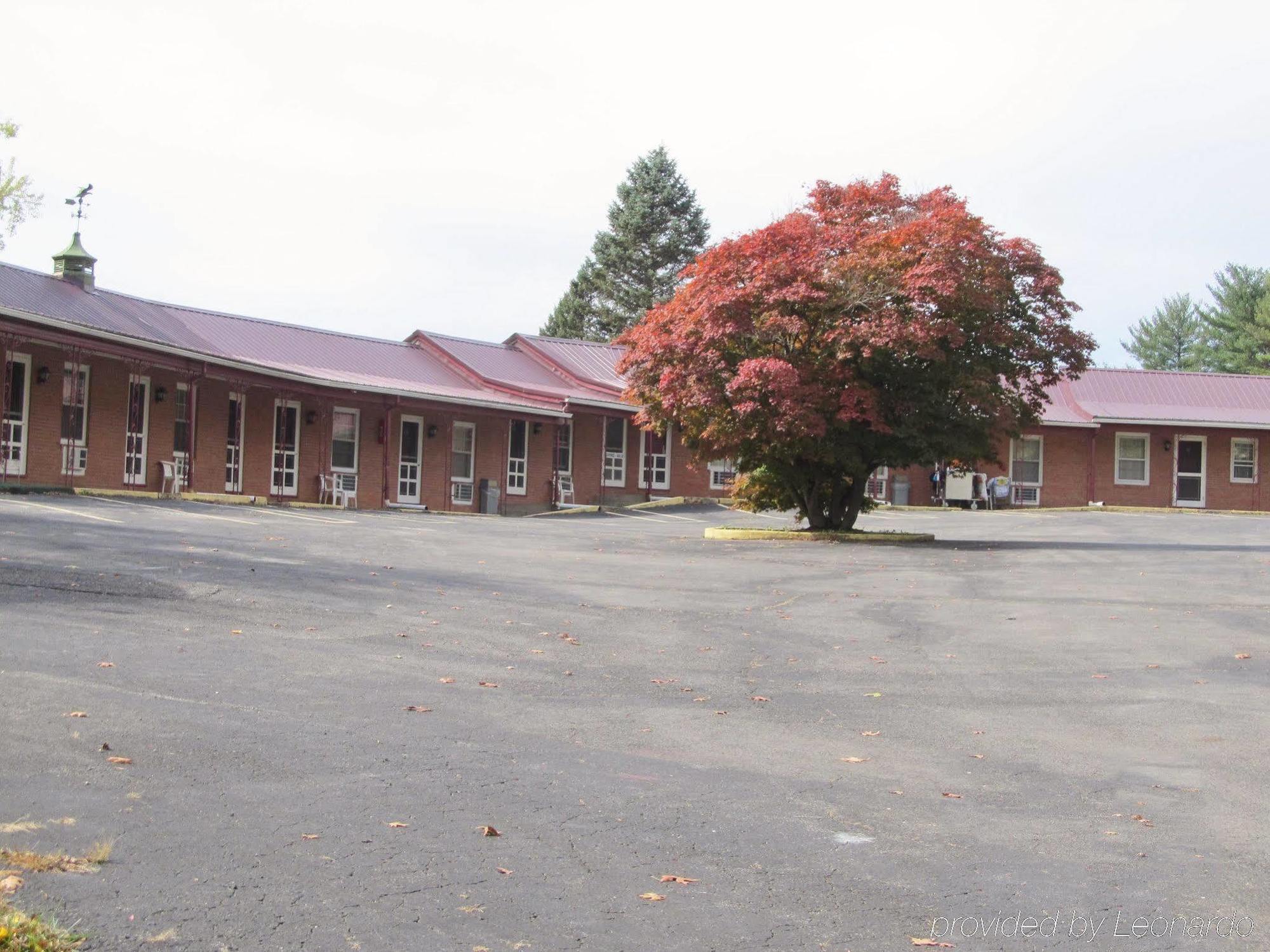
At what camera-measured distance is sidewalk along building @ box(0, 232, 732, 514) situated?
25031 millimetres

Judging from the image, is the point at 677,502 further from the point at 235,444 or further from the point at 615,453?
the point at 235,444

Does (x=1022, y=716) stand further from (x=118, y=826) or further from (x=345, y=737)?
(x=118, y=826)

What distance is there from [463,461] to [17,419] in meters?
13.1

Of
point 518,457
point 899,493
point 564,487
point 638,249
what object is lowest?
point 564,487

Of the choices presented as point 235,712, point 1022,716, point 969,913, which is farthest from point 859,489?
point 969,913

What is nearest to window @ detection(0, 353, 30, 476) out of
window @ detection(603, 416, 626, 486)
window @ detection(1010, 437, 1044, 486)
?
window @ detection(603, 416, 626, 486)

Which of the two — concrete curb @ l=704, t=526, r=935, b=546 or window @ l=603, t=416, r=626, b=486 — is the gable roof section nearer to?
window @ l=603, t=416, r=626, b=486

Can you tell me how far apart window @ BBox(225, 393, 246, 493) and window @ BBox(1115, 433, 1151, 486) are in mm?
27240

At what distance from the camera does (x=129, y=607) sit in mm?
10758

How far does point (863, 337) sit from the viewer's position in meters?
21.0

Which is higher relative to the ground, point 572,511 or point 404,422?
point 404,422

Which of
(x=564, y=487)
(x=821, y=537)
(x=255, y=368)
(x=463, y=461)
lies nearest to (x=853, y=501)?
(x=821, y=537)

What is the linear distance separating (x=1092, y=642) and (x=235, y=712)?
7559 millimetres

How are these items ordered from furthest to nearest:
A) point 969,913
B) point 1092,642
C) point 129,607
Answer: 1. point 1092,642
2. point 129,607
3. point 969,913
